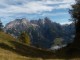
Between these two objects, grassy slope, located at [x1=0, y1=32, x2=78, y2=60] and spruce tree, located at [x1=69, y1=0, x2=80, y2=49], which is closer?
grassy slope, located at [x1=0, y1=32, x2=78, y2=60]

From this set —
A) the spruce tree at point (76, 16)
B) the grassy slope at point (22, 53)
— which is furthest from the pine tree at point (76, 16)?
the grassy slope at point (22, 53)

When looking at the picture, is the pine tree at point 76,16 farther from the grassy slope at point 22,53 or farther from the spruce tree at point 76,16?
the grassy slope at point 22,53

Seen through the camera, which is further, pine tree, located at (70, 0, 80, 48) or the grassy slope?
pine tree, located at (70, 0, 80, 48)

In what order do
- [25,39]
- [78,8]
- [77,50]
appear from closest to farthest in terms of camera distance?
1. [77,50]
2. [78,8]
3. [25,39]

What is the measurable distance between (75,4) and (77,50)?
19.3 m

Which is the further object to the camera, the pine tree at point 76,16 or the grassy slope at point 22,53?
the pine tree at point 76,16

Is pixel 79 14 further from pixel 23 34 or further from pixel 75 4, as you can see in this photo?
pixel 23 34

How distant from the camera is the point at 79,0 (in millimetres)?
77062

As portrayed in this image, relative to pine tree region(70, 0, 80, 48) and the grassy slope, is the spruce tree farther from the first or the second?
the grassy slope

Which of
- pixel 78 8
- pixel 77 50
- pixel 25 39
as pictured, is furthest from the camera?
pixel 25 39

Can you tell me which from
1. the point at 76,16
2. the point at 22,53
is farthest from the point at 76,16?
the point at 22,53

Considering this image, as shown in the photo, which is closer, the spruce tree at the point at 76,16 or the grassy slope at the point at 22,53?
the grassy slope at the point at 22,53

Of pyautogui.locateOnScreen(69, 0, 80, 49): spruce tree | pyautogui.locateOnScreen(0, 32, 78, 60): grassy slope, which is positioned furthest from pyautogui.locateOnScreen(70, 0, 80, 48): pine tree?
pyautogui.locateOnScreen(0, 32, 78, 60): grassy slope

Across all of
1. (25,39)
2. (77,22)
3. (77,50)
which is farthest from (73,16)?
(25,39)
